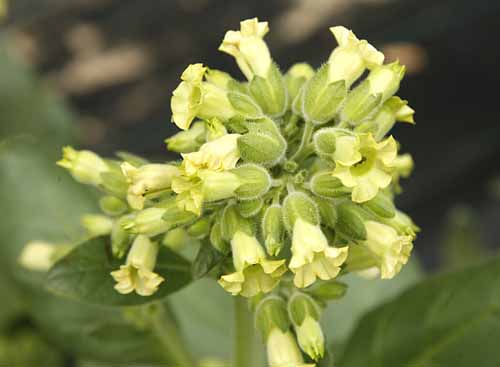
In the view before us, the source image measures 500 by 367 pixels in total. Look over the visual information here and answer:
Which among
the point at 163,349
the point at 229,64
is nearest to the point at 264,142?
the point at 163,349

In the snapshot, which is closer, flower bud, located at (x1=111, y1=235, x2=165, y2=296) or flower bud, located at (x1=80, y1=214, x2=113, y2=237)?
flower bud, located at (x1=111, y1=235, x2=165, y2=296)

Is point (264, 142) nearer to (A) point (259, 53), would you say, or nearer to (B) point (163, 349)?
(A) point (259, 53)

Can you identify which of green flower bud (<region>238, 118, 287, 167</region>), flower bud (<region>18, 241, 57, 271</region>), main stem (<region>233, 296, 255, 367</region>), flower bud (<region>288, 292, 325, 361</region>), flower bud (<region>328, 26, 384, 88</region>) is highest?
flower bud (<region>18, 241, 57, 271</region>)

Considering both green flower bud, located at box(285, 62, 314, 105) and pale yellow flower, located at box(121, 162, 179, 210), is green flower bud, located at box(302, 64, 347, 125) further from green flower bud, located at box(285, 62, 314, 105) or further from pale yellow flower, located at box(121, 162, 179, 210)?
pale yellow flower, located at box(121, 162, 179, 210)

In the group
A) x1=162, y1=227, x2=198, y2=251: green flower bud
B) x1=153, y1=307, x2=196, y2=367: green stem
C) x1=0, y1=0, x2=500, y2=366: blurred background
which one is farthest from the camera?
x1=0, y1=0, x2=500, y2=366: blurred background

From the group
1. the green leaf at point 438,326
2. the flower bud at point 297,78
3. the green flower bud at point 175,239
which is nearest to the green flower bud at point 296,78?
the flower bud at point 297,78

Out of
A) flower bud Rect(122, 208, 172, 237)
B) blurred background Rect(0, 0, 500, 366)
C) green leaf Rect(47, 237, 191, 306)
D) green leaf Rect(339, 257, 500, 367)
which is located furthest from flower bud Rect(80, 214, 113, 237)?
blurred background Rect(0, 0, 500, 366)

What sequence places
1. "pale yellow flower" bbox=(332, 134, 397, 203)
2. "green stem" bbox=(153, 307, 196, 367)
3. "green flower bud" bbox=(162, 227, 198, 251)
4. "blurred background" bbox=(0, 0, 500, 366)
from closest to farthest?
"pale yellow flower" bbox=(332, 134, 397, 203)
"green flower bud" bbox=(162, 227, 198, 251)
"green stem" bbox=(153, 307, 196, 367)
"blurred background" bbox=(0, 0, 500, 366)
